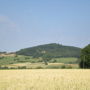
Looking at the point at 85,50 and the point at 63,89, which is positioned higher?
the point at 85,50

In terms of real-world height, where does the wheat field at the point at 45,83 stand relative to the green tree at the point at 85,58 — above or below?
below

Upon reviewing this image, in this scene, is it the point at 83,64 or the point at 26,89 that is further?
the point at 83,64

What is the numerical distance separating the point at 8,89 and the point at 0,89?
2.68 feet

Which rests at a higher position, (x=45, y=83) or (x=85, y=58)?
(x=85, y=58)

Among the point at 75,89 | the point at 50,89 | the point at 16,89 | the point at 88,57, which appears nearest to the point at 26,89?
the point at 16,89

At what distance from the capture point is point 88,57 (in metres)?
71.9

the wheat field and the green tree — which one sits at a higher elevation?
the green tree

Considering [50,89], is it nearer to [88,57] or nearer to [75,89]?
[75,89]

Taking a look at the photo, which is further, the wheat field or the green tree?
the green tree

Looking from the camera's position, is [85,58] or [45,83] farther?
[85,58]

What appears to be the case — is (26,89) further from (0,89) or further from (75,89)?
(75,89)

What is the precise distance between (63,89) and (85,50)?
6164 centimetres

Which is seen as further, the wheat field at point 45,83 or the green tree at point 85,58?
the green tree at point 85,58

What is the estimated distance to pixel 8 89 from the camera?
15.2 m
